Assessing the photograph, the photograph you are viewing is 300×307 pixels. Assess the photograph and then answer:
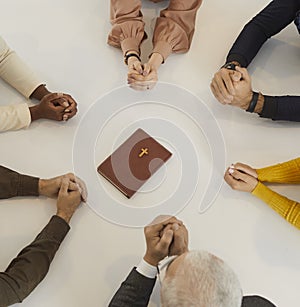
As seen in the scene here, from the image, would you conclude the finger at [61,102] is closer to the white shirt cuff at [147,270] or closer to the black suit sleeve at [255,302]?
the white shirt cuff at [147,270]

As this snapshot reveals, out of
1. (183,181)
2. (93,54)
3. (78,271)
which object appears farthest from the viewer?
(93,54)

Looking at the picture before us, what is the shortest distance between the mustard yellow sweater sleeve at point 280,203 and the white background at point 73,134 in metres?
0.02

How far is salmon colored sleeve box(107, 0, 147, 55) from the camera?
1586 mm

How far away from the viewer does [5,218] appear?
4.56 feet

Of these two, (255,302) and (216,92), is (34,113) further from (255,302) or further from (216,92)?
(255,302)

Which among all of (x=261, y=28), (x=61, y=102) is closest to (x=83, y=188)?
(x=61, y=102)

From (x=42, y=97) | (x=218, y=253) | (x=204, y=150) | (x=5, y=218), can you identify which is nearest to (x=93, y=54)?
(x=42, y=97)

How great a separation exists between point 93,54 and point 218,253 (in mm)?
652

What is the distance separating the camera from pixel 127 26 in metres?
1.59

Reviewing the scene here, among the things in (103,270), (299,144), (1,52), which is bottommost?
(103,270)

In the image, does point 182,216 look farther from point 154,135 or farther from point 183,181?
point 154,135

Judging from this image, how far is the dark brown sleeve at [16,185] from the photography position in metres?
1.40

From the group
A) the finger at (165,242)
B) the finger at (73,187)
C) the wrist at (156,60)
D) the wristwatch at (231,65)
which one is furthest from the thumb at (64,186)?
the wristwatch at (231,65)

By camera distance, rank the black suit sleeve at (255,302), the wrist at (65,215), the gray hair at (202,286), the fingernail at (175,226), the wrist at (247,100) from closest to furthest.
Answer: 1. the gray hair at (202,286)
2. the black suit sleeve at (255,302)
3. the fingernail at (175,226)
4. the wrist at (65,215)
5. the wrist at (247,100)
